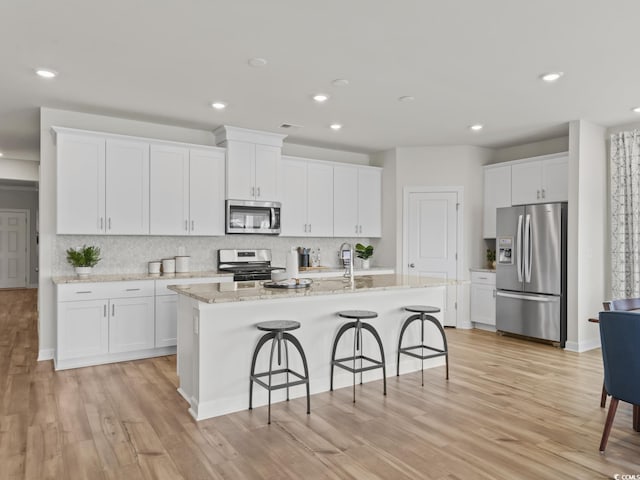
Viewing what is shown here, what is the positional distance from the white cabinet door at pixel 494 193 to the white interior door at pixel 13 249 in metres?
10.7

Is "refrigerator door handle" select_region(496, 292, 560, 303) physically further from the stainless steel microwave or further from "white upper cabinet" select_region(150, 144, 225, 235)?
"white upper cabinet" select_region(150, 144, 225, 235)

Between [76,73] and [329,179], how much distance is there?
12.0 feet

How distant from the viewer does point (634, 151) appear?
5.22 meters

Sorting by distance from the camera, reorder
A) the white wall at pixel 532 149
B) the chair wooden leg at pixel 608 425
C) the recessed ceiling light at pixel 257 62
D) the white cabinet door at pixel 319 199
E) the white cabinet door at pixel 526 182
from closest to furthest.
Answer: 1. the chair wooden leg at pixel 608 425
2. the recessed ceiling light at pixel 257 62
3. the white cabinet door at pixel 526 182
4. the white wall at pixel 532 149
5. the white cabinet door at pixel 319 199

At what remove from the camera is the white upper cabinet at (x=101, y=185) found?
465 centimetres

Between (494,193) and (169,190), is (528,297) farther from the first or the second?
(169,190)

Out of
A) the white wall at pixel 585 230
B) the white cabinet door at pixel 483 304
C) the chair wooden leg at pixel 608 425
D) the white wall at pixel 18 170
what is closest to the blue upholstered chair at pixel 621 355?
the chair wooden leg at pixel 608 425

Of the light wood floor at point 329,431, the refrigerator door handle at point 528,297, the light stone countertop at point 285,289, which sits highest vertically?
the light stone countertop at point 285,289

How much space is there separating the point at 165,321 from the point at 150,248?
1026 millimetres

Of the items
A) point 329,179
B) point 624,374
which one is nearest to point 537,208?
point 329,179

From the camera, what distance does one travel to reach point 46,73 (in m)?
3.75

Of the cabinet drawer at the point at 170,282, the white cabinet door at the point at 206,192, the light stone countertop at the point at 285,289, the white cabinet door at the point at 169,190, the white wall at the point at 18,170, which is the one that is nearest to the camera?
the light stone countertop at the point at 285,289

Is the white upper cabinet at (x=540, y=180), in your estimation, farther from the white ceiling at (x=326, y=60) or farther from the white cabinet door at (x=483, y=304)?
the white cabinet door at (x=483, y=304)

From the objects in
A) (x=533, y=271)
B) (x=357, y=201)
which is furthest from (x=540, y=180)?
(x=357, y=201)
